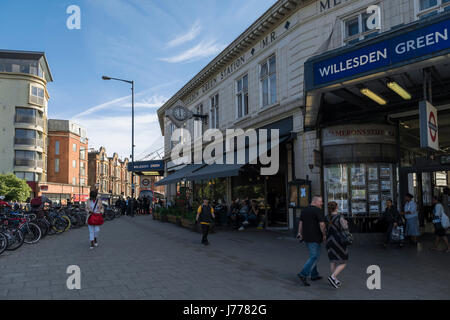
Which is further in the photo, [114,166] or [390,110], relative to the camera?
[114,166]

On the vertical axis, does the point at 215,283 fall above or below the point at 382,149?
below

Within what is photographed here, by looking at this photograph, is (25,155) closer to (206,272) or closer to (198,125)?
(198,125)

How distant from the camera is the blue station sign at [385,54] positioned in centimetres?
623

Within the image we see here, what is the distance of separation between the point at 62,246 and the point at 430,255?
35.1 feet

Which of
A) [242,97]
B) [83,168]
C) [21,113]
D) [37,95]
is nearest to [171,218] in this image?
[242,97]

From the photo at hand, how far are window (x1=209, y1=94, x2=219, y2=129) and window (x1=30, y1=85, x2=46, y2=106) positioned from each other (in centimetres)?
4063

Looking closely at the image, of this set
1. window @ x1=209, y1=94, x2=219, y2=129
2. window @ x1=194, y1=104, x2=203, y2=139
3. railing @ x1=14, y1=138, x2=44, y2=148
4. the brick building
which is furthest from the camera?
the brick building

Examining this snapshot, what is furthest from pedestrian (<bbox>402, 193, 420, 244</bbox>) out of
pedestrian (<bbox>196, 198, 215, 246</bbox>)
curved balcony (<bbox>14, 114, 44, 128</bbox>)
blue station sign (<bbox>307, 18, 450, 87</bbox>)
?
curved balcony (<bbox>14, 114, 44, 128</bbox>)

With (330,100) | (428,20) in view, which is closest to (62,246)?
(330,100)

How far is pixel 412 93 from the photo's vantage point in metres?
9.88

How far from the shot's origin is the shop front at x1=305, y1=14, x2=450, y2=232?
26.1 ft

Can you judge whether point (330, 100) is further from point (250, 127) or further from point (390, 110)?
point (250, 127)

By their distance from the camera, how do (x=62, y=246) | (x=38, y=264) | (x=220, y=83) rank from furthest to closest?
(x=220, y=83) < (x=62, y=246) < (x=38, y=264)

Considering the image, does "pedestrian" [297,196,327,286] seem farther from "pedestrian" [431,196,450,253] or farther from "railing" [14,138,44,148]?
"railing" [14,138,44,148]
